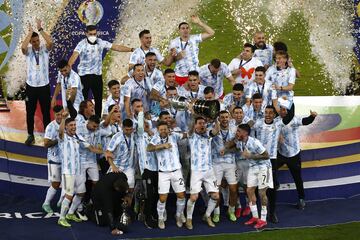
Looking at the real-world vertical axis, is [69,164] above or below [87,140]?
below

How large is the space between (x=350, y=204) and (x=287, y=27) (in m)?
3.36

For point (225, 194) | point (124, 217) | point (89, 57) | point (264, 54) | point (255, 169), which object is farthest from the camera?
point (264, 54)

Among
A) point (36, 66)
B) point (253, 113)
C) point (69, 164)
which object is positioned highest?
point (36, 66)

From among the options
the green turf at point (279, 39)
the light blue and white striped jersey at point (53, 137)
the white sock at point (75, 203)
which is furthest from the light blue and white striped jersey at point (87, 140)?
the green turf at point (279, 39)

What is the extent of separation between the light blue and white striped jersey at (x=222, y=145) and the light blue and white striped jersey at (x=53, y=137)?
219 cm

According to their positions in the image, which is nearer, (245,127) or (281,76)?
(245,127)

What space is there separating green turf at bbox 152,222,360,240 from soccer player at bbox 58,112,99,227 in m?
1.80

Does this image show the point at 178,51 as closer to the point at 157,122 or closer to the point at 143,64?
the point at 143,64

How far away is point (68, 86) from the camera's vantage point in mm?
13320

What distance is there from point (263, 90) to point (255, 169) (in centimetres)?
133

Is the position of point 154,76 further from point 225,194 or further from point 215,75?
point 225,194

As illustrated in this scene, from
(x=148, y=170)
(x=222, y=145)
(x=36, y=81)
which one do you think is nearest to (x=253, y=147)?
(x=222, y=145)

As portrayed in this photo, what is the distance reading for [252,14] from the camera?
15.5m

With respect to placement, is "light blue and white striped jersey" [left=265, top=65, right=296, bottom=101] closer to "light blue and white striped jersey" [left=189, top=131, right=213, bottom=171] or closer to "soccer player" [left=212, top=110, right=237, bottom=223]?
"soccer player" [left=212, top=110, right=237, bottom=223]
